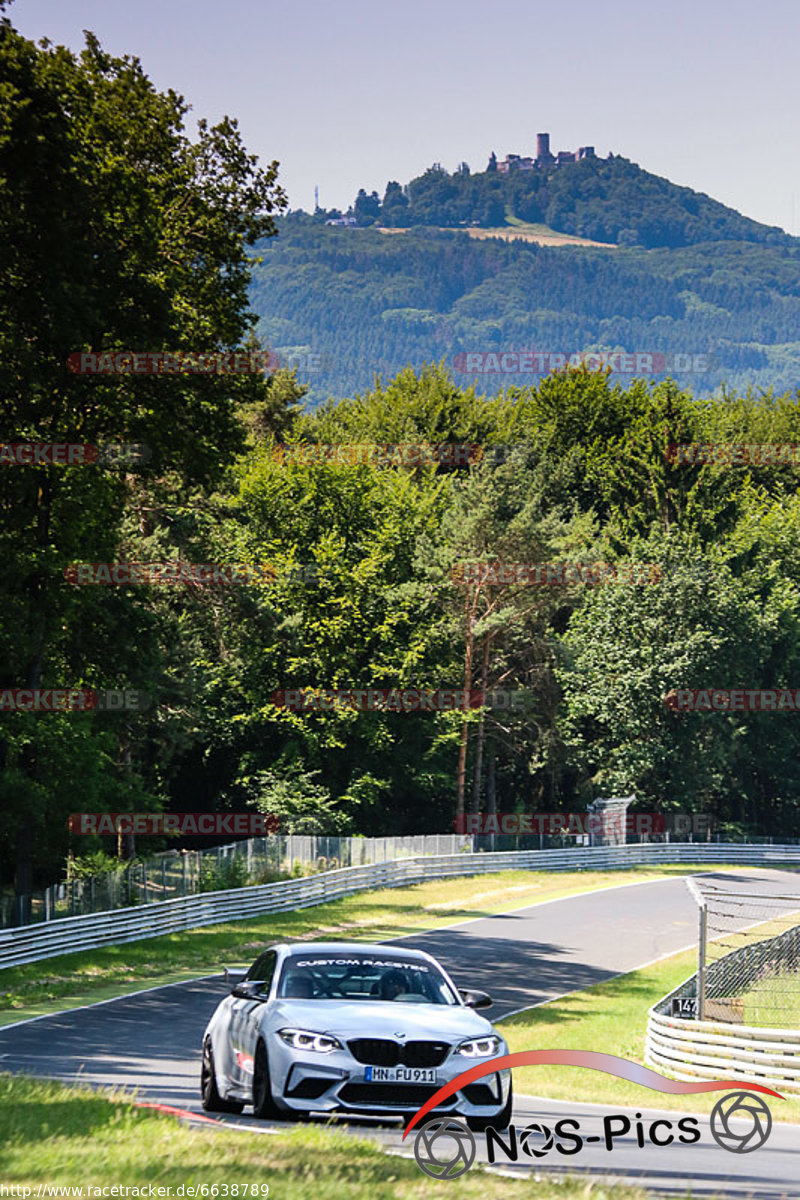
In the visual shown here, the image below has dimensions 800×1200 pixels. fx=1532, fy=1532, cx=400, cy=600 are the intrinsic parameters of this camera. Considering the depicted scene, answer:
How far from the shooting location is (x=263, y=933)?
37938 millimetres

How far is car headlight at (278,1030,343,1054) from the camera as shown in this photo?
1045cm

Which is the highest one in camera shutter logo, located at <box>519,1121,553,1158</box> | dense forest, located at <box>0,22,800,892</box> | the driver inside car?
dense forest, located at <box>0,22,800,892</box>

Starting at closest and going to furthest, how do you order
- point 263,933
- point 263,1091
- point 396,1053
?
A: 1. point 396,1053
2. point 263,1091
3. point 263,933

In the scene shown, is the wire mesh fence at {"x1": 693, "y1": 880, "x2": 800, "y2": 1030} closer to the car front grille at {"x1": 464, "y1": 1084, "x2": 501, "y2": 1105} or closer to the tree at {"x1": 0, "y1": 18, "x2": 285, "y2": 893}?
the car front grille at {"x1": 464, "y1": 1084, "x2": 501, "y2": 1105}

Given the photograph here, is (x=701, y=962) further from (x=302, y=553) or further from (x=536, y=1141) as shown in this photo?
(x=302, y=553)

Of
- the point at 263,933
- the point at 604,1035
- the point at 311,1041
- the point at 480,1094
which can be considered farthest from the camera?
the point at 263,933

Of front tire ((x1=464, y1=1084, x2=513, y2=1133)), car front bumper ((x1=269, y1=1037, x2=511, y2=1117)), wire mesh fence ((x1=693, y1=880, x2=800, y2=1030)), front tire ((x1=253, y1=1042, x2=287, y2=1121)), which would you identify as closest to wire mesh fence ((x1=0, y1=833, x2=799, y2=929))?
wire mesh fence ((x1=693, y1=880, x2=800, y2=1030))

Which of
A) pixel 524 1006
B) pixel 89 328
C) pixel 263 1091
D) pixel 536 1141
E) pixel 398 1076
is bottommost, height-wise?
pixel 524 1006

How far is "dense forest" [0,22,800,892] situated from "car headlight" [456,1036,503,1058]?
20.2m

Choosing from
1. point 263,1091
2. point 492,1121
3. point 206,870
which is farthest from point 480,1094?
point 206,870

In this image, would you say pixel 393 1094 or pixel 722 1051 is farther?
pixel 722 1051

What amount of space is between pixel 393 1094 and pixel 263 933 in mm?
28235

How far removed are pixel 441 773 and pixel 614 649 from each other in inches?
439

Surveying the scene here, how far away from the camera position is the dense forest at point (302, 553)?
3150cm
